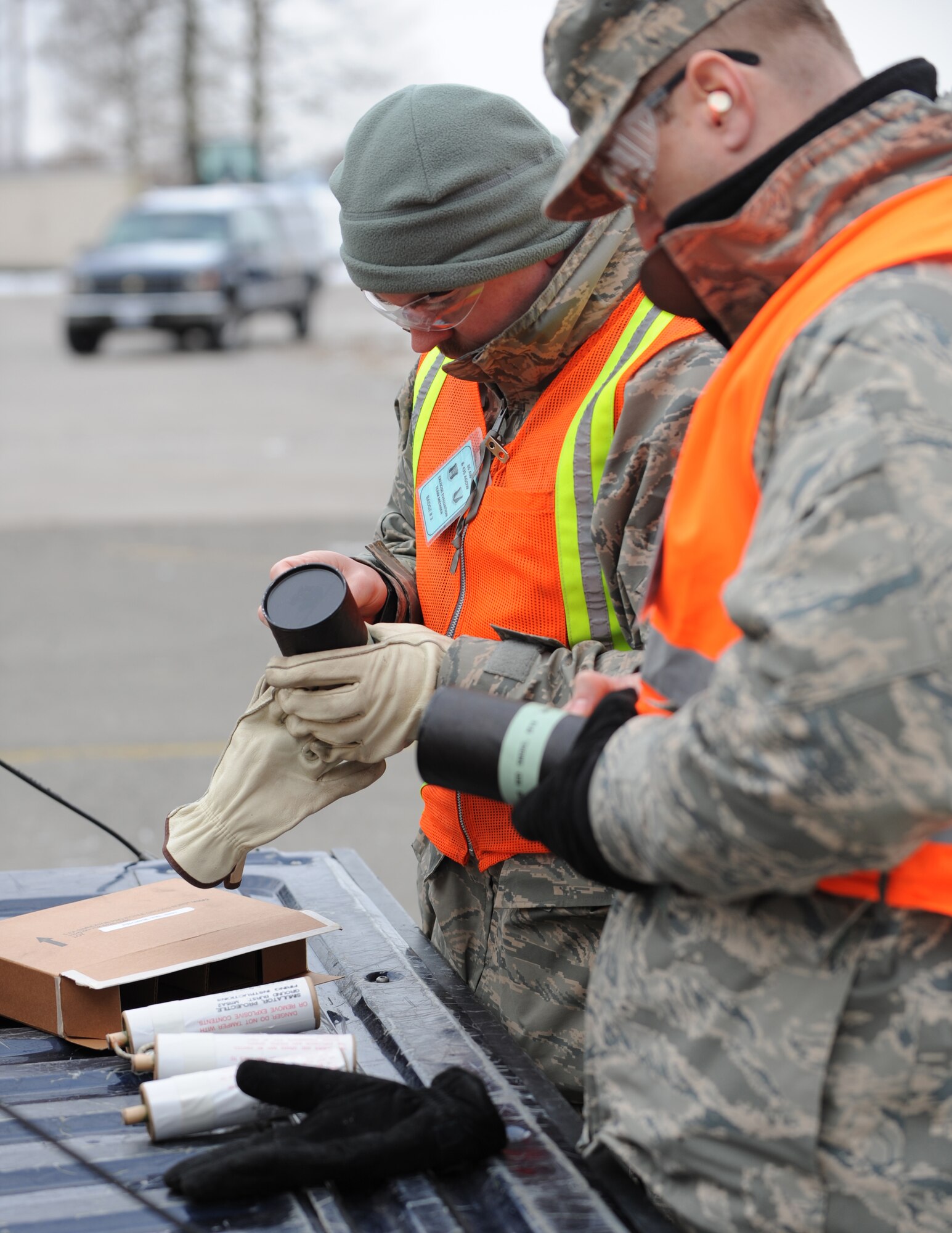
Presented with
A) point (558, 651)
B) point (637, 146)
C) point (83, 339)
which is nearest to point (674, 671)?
point (637, 146)

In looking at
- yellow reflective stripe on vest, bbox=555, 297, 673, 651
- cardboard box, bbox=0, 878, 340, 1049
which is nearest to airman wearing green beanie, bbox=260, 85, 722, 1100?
yellow reflective stripe on vest, bbox=555, 297, 673, 651

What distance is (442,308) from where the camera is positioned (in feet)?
6.73

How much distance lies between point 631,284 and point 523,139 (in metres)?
0.26

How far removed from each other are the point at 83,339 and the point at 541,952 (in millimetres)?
18887

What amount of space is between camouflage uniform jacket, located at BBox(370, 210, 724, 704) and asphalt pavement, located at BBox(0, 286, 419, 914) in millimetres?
2750

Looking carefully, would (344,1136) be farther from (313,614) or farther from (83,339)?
(83,339)

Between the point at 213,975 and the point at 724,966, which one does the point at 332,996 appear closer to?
the point at 213,975

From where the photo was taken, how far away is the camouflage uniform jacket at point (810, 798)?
3.50 feet

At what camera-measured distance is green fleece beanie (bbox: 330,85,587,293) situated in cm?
198

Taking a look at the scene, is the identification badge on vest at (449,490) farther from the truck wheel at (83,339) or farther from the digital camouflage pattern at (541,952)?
the truck wheel at (83,339)

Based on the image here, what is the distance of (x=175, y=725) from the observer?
5.98 meters

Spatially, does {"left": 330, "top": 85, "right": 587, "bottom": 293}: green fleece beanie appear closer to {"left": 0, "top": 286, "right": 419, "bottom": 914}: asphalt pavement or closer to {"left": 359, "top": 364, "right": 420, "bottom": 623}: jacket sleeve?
{"left": 359, "top": 364, "right": 420, "bottom": 623}: jacket sleeve

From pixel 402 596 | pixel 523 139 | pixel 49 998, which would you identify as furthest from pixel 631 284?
pixel 49 998

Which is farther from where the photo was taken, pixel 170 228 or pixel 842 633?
pixel 170 228
